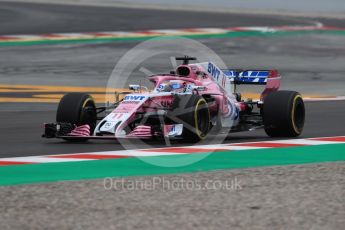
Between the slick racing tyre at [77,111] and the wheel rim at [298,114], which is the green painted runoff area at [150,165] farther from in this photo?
the slick racing tyre at [77,111]

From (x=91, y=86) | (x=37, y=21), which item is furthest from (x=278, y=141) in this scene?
(x=37, y=21)

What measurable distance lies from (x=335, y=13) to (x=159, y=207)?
29636mm

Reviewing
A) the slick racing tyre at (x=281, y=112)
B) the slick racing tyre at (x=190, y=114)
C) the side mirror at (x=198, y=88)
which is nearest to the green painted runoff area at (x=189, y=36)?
the side mirror at (x=198, y=88)

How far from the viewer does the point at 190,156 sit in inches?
427

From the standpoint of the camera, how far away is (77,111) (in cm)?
1205

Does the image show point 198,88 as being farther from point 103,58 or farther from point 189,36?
point 189,36

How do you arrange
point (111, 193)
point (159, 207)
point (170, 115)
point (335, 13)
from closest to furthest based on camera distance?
point (159, 207) < point (111, 193) < point (170, 115) < point (335, 13)

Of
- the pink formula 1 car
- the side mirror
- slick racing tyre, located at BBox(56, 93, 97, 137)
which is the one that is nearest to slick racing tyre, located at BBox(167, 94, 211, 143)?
the pink formula 1 car

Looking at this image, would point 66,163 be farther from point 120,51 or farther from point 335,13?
point 335,13

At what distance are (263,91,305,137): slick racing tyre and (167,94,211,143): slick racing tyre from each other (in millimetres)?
963

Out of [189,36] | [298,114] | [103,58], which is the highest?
[189,36]

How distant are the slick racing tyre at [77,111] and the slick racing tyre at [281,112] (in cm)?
210

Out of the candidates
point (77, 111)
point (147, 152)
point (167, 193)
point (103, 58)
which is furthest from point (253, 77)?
point (103, 58)

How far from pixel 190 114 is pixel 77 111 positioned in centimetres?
143
